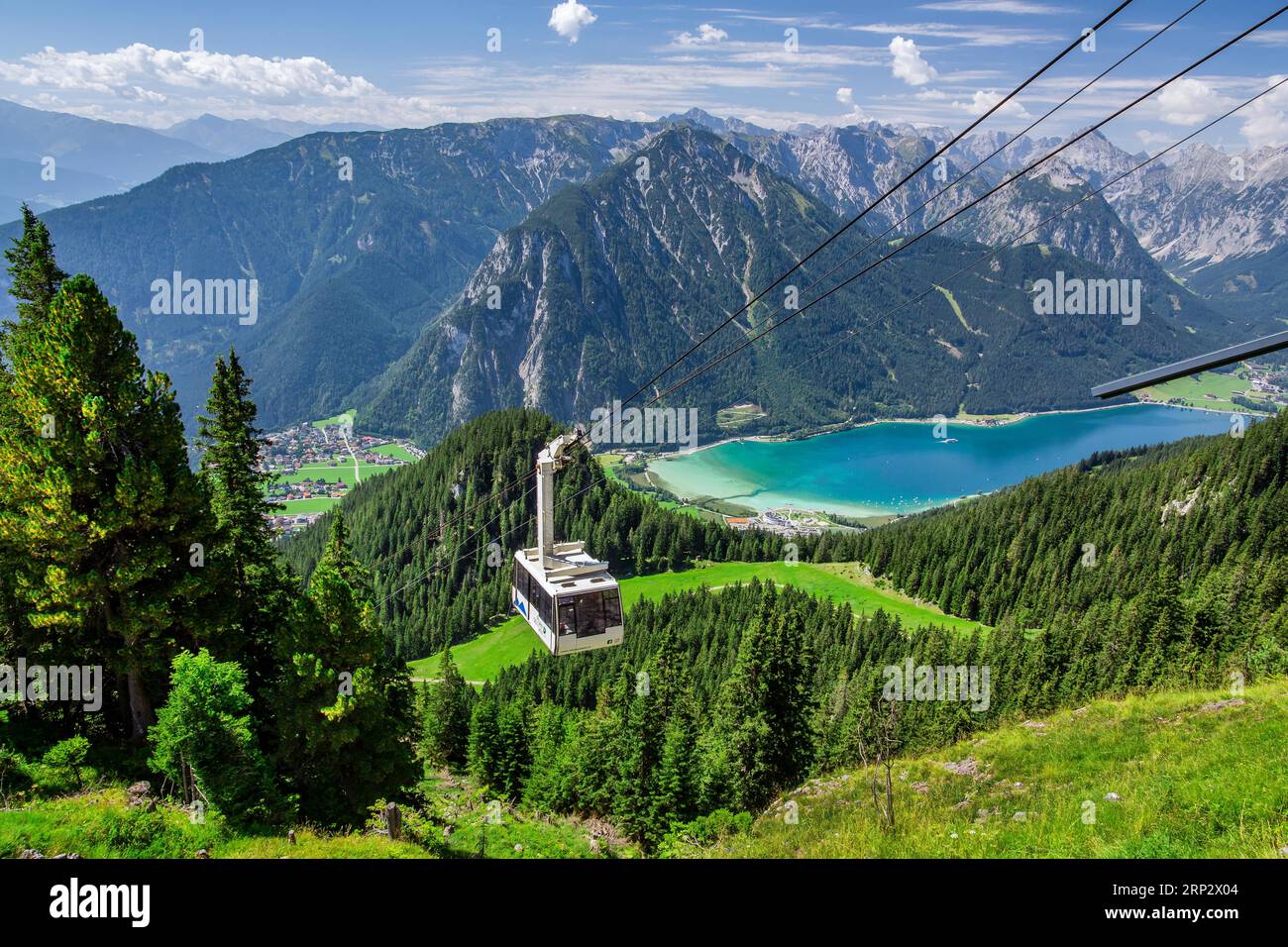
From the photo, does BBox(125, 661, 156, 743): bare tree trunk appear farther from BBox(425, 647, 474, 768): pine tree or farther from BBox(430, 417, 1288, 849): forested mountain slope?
BBox(425, 647, 474, 768): pine tree

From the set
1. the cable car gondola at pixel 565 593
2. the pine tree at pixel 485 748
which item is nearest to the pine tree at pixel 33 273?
the cable car gondola at pixel 565 593

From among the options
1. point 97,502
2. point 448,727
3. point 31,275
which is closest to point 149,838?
point 97,502

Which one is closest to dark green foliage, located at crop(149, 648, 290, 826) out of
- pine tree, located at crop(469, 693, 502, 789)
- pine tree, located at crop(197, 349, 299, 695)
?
pine tree, located at crop(197, 349, 299, 695)

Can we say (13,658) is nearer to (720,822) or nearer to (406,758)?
(406,758)

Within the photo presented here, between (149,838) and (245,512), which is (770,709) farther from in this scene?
(149,838)
